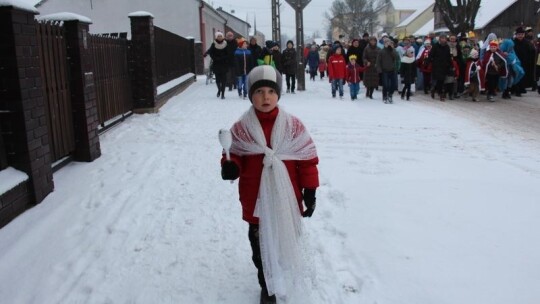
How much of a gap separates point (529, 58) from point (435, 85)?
3.04 meters

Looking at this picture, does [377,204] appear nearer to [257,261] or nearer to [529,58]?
[257,261]

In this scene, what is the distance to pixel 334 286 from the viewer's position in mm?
3389

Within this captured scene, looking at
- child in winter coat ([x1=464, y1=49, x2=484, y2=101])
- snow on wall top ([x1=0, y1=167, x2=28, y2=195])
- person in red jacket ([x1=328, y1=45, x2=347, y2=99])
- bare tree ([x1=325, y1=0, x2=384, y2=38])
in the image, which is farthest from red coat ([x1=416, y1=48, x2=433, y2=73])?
bare tree ([x1=325, y1=0, x2=384, y2=38])

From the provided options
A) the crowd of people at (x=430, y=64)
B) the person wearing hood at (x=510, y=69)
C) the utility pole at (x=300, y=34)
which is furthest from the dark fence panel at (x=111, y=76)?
the person wearing hood at (x=510, y=69)

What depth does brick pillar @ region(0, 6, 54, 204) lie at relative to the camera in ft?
15.4

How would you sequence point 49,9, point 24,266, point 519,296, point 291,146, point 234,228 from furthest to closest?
point 49,9
point 234,228
point 24,266
point 519,296
point 291,146

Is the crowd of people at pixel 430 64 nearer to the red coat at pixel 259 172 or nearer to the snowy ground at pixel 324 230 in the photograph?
the snowy ground at pixel 324 230

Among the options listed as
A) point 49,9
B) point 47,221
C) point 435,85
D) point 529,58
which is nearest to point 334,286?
point 47,221

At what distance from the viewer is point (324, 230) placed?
14.3ft

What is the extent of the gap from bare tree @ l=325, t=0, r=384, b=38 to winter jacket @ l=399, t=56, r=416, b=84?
64956 mm

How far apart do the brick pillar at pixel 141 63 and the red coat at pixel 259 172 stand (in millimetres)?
8452

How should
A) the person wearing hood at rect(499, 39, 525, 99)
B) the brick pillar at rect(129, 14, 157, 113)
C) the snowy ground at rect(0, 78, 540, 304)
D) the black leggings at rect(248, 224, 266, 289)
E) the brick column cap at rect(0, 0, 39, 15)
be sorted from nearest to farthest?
→ the black leggings at rect(248, 224, 266, 289), the snowy ground at rect(0, 78, 540, 304), the brick column cap at rect(0, 0, 39, 15), the brick pillar at rect(129, 14, 157, 113), the person wearing hood at rect(499, 39, 525, 99)

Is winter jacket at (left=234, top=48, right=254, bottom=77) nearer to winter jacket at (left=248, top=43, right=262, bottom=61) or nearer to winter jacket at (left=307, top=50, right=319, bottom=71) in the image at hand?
winter jacket at (left=248, top=43, right=262, bottom=61)

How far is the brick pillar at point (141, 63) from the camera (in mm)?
11055
